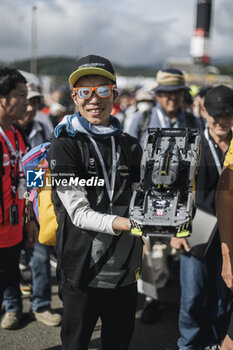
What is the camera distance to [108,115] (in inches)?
88.7

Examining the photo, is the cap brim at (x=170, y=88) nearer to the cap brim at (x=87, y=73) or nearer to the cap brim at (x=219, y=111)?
the cap brim at (x=219, y=111)

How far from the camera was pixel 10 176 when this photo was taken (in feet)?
10.6

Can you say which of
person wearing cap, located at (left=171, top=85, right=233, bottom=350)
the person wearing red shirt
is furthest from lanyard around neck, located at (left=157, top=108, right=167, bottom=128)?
the person wearing red shirt

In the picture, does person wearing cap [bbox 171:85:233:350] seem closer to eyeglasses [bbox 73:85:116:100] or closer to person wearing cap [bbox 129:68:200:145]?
person wearing cap [bbox 129:68:200:145]

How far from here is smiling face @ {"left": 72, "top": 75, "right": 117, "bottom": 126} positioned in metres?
2.17

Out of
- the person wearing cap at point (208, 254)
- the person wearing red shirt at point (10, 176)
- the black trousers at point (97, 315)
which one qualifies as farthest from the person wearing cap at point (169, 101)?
the black trousers at point (97, 315)

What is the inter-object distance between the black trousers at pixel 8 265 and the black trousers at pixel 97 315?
37.3 inches

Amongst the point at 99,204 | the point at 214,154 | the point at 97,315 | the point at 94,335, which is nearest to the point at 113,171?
the point at 99,204

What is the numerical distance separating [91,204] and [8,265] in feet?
4.65

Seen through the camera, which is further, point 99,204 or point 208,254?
point 208,254

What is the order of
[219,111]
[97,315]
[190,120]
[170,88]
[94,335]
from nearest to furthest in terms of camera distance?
1. [97,315]
2. [219,111]
3. [94,335]
4. [170,88]
5. [190,120]

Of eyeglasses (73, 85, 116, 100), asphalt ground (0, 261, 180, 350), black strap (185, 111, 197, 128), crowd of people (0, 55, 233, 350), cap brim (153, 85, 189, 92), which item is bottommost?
asphalt ground (0, 261, 180, 350)

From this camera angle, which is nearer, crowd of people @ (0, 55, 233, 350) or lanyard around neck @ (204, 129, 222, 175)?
crowd of people @ (0, 55, 233, 350)

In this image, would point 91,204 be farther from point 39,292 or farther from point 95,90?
point 39,292
